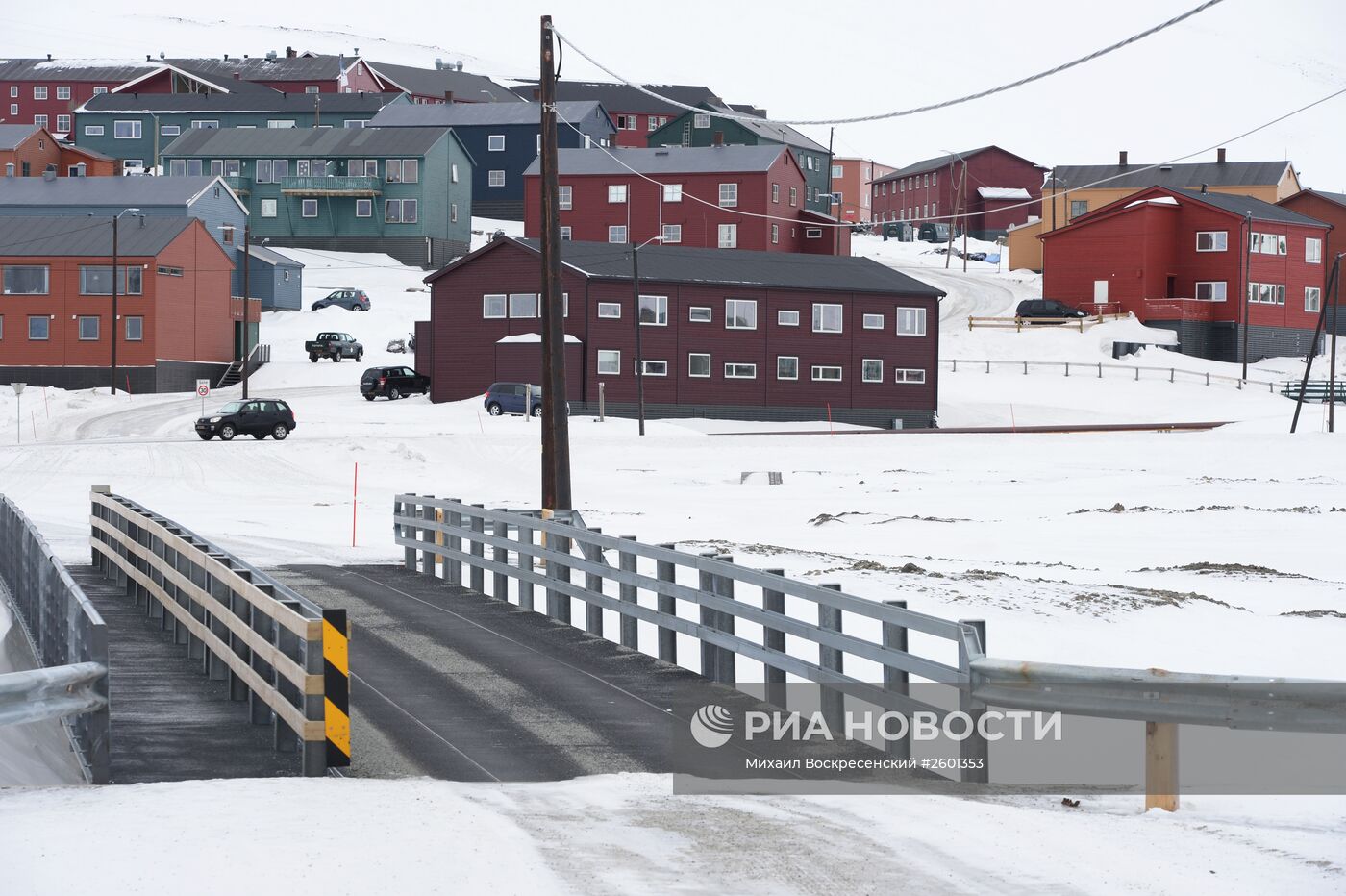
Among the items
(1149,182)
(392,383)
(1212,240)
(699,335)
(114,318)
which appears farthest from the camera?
(1149,182)

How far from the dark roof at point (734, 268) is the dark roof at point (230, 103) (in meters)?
62.0

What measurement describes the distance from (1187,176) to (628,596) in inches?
4421

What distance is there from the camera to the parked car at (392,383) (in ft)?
223

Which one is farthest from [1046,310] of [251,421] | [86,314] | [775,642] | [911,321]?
[775,642]

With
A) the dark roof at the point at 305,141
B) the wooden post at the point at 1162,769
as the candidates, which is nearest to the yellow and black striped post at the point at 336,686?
the wooden post at the point at 1162,769

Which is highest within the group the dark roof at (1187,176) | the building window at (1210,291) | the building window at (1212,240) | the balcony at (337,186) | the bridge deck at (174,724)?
the dark roof at (1187,176)

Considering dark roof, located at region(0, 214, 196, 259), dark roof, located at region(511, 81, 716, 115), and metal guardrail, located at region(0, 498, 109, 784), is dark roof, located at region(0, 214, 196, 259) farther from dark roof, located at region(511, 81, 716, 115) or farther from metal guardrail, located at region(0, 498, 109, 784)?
dark roof, located at region(511, 81, 716, 115)

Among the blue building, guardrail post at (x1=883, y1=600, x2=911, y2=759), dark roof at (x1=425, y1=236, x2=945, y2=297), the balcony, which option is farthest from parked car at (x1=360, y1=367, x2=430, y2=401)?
guardrail post at (x1=883, y1=600, x2=911, y2=759)

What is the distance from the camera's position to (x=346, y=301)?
91500 mm

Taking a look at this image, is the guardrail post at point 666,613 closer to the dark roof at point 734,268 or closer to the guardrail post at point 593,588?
the guardrail post at point 593,588

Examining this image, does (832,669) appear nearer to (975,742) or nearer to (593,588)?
(975,742)

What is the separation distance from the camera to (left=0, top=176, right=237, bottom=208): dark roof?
89.4 meters

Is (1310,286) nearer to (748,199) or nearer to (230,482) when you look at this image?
(748,199)

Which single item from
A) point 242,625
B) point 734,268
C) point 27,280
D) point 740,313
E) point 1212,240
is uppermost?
point 1212,240
